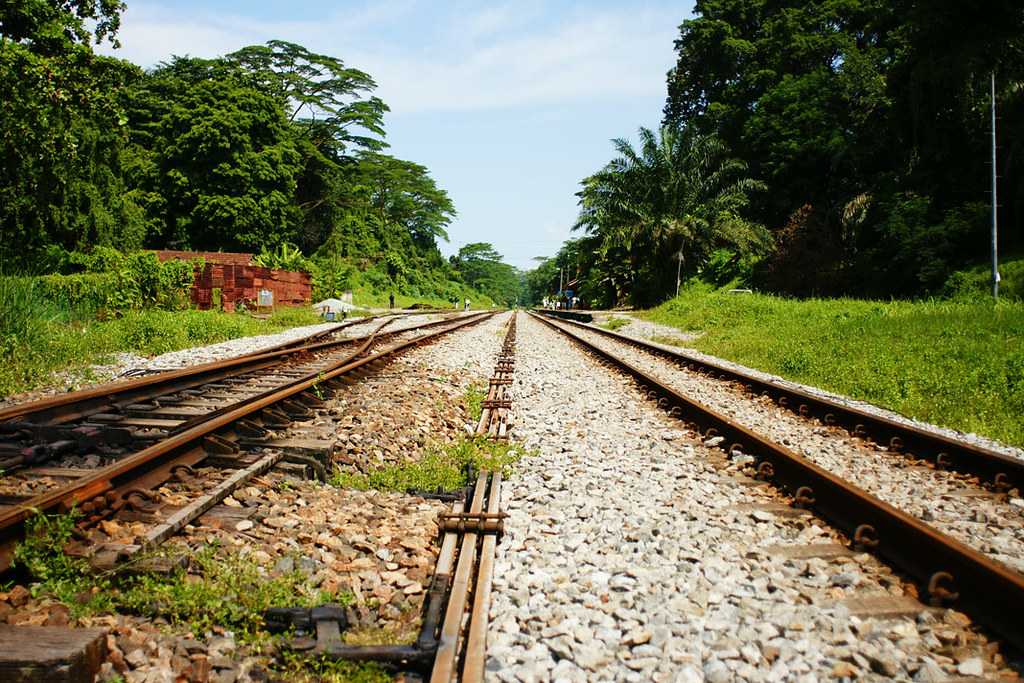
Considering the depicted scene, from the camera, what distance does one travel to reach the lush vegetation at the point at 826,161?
2191 centimetres

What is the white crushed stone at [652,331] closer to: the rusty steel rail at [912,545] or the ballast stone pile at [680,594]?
the rusty steel rail at [912,545]

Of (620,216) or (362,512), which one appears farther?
(620,216)

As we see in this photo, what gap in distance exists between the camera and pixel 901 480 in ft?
13.8

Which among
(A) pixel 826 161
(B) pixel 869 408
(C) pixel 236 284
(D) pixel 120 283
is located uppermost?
(A) pixel 826 161

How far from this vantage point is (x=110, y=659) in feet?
6.34

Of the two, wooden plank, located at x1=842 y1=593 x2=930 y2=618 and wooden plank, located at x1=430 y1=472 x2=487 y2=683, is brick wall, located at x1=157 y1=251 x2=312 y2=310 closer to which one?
wooden plank, located at x1=430 y1=472 x2=487 y2=683

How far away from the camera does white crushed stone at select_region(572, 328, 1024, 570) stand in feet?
10.6

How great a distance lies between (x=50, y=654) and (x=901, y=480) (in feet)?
15.3

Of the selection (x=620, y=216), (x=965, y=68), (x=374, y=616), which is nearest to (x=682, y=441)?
(x=374, y=616)

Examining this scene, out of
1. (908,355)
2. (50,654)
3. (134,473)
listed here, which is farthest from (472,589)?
(908,355)

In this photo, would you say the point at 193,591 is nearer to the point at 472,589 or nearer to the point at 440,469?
the point at 472,589

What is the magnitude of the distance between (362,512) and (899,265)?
28.2 meters

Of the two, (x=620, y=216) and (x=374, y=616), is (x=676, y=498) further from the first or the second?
(x=620, y=216)

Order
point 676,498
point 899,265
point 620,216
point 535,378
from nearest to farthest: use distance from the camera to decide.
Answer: point 676,498 → point 535,378 → point 899,265 → point 620,216
